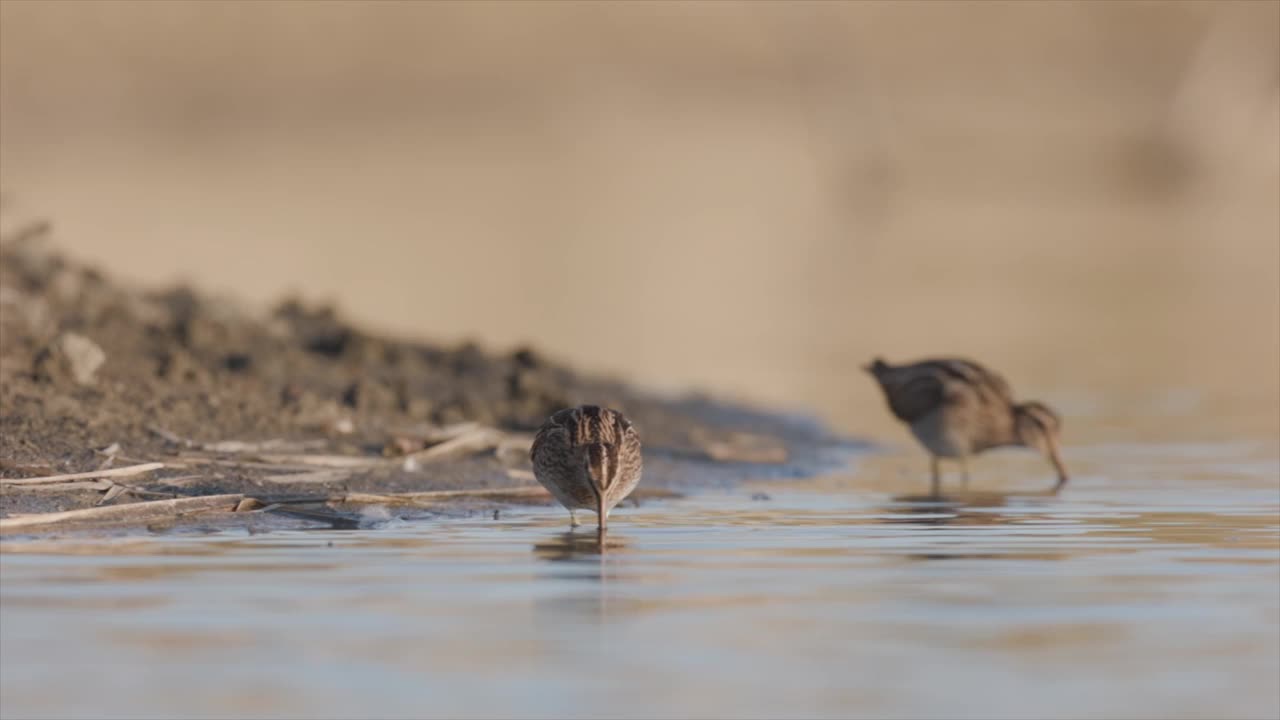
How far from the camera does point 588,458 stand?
14.6 meters

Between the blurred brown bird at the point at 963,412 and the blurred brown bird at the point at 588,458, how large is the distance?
5.50 metres

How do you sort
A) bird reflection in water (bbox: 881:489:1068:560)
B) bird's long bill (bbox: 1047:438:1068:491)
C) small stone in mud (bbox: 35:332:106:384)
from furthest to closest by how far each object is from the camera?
bird's long bill (bbox: 1047:438:1068:491), small stone in mud (bbox: 35:332:106:384), bird reflection in water (bbox: 881:489:1068:560)

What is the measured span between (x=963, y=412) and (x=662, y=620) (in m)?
11.2

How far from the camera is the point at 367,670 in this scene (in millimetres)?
8758

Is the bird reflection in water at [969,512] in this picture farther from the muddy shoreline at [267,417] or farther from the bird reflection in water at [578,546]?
the muddy shoreline at [267,417]

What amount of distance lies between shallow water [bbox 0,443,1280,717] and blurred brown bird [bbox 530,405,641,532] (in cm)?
23

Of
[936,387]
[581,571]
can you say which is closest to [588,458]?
[581,571]

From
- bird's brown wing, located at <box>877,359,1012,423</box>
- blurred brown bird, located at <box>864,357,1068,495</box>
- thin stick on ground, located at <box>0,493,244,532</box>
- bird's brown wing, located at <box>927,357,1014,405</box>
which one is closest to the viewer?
thin stick on ground, located at <box>0,493,244,532</box>

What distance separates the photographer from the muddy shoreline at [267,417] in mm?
14906

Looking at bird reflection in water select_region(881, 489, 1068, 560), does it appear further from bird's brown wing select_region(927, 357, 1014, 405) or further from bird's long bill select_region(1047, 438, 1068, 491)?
bird's brown wing select_region(927, 357, 1014, 405)

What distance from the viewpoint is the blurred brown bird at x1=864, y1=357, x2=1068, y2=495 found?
20.9 metres

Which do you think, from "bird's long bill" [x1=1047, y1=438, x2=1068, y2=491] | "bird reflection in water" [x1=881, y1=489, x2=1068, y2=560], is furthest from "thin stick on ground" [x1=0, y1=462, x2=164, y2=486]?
"bird's long bill" [x1=1047, y1=438, x2=1068, y2=491]

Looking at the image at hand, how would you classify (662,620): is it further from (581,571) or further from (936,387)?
(936,387)

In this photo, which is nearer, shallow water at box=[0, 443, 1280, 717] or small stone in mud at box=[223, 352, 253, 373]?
shallow water at box=[0, 443, 1280, 717]
